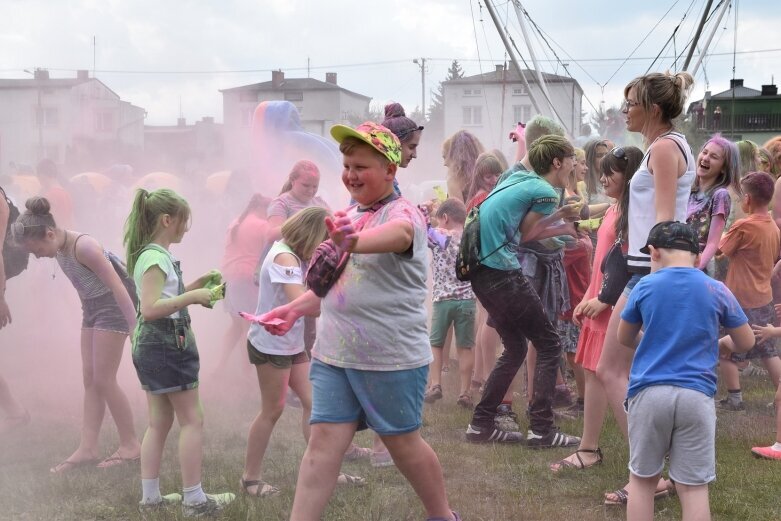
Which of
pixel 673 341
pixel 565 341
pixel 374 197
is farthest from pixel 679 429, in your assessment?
pixel 565 341

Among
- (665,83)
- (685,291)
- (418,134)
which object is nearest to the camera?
(685,291)

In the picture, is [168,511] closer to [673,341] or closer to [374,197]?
[374,197]

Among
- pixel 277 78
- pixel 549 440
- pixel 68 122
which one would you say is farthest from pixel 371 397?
pixel 277 78

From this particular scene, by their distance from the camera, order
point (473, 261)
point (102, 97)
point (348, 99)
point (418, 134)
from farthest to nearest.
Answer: point (348, 99) → point (102, 97) → point (473, 261) → point (418, 134)

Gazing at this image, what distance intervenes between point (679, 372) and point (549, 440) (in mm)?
2273

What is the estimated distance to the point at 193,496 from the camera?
14.5 ft

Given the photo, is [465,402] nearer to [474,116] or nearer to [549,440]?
[549,440]

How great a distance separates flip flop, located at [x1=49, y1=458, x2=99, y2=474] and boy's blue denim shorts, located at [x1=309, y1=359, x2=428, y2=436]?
2.48 metres

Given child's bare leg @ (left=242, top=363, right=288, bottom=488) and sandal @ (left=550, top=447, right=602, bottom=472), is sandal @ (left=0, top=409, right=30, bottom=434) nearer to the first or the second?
child's bare leg @ (left=242, top=363, right=288, bottom=488)

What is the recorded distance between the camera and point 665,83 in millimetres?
4117

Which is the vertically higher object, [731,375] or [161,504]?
[731,375]

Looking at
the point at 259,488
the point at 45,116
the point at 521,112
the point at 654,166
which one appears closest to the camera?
the point at 654,166

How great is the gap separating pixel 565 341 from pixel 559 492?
97.6 inches

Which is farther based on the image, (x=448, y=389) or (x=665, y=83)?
(x=448, y=389)
